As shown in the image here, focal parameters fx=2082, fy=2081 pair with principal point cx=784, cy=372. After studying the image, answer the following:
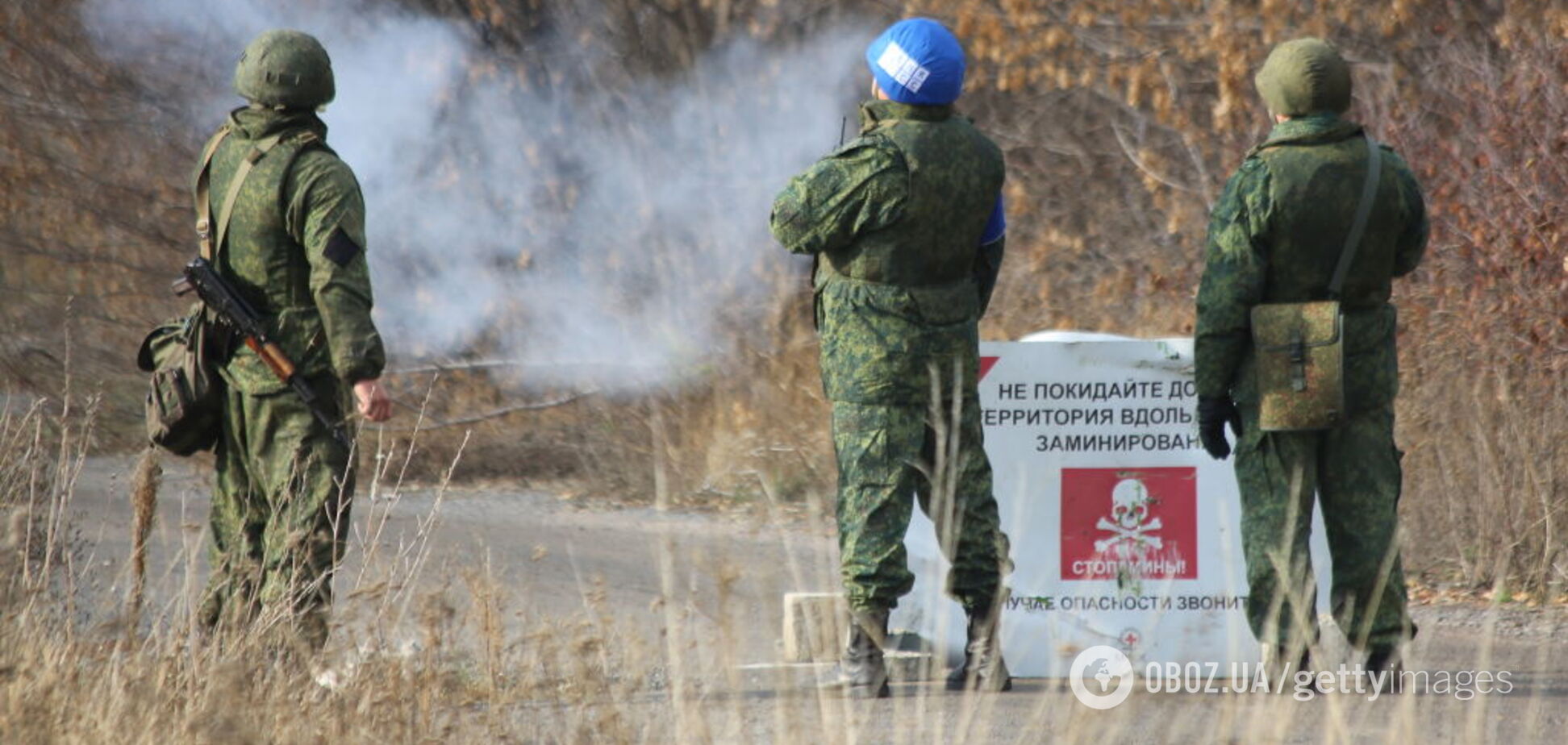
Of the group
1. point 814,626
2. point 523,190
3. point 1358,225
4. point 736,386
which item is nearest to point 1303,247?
point 1358,225

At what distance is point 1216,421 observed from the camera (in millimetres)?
5672

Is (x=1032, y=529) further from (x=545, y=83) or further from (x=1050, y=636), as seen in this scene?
(x=545, y=83)

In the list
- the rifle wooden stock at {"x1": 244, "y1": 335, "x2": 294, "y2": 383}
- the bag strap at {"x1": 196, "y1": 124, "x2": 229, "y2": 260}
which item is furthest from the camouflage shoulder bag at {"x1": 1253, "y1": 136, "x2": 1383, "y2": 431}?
the bag strap at {"x1": 196, "y1": 124, "x2": 229, "y2": 260}

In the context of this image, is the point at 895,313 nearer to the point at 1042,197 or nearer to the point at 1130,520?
the point at 1130,520

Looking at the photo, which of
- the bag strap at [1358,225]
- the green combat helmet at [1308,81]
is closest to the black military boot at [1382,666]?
the bag strap at [1358,225]

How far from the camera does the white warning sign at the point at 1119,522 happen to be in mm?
6008

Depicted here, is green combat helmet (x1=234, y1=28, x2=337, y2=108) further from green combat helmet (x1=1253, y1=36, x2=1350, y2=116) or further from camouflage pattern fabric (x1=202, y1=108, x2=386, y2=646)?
green combat helmet (x1=1253, y1=36, x2=1350, y2=116)

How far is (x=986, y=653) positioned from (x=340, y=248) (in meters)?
2.05

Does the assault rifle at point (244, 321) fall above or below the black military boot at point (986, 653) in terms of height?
above

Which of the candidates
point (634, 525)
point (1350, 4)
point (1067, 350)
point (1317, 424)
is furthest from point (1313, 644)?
point (1350, 4)

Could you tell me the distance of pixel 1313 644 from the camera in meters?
5.48

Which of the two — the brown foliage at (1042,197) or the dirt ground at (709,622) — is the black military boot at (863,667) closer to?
the dirt ground at (709,622)

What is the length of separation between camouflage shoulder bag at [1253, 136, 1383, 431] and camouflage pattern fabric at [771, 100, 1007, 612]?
2.57 ft

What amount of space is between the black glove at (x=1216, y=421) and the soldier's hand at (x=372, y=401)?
219 centimetres
